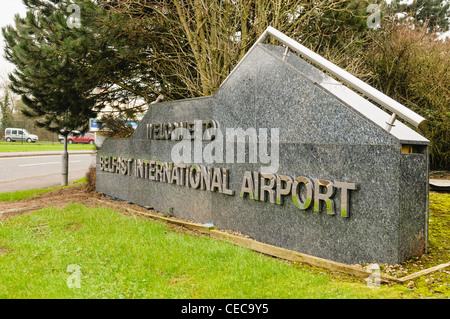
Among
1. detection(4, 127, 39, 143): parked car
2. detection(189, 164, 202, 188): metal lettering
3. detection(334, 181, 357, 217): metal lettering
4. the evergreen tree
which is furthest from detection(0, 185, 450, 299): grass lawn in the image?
detection(4, 127, 39, 143): parked car

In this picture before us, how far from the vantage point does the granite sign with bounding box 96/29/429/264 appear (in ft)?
12.4

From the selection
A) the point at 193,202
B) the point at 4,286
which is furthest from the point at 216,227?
the point at 4,286

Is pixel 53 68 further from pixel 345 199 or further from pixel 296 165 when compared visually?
pixel 345 199

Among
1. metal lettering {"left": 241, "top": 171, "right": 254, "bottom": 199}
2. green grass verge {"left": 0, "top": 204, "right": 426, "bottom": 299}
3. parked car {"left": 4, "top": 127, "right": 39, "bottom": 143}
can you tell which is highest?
parked car {"left": 4, "top": 127, "right": 39, "bottom": 143}

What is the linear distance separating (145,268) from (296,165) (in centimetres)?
206

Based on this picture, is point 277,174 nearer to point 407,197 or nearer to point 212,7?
point 407,197

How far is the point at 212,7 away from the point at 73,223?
4.85 metres

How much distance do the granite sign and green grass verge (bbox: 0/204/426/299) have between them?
1.83 ft

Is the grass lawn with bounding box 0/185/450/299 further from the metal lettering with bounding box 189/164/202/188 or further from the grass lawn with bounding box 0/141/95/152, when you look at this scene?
the grass lawn with bounding box 0/141/95/152

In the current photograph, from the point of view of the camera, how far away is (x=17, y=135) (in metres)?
43.2

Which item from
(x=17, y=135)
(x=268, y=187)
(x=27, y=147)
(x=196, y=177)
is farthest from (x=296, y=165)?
(x=17, y=135)

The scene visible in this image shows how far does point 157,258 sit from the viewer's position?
4230 millimetres

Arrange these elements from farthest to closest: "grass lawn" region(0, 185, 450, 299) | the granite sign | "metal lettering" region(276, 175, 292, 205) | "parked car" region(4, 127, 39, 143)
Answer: "parked car" region(4, 127, 39, 143)
"metal lettering" region(276, 175, 292, 205)
the granite sign
"grass lawn" region(0, 185, 450, 299)

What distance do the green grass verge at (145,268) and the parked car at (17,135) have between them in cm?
4228
